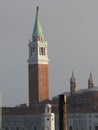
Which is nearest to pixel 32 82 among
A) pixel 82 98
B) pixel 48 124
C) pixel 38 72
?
pixel 38 72

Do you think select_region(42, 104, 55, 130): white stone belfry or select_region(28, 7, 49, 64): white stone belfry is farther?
select_region(28, 7, 49, 64): white stone belfry

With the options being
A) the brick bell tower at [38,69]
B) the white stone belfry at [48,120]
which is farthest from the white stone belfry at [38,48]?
the white stone belfry at [48,120]

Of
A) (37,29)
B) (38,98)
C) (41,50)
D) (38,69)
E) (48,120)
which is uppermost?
(37,29)

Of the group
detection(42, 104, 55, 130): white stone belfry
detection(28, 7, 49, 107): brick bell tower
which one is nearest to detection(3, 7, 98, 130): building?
detection(28, 7, 49, 107): brick bell tower

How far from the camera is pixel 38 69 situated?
194 feet

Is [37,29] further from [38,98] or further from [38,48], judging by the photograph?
[38,98]

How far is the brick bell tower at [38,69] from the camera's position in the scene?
58.8 m

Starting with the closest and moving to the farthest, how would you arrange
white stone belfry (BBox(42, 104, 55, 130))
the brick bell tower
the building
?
white stone belfry (BBox(42, 104, 55, 130)), the building, the brick bell tower

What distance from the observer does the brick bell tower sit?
5884 centimetres

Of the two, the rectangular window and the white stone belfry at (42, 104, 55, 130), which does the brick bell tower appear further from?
the white stone belfry at (42, 104, 55, 130)

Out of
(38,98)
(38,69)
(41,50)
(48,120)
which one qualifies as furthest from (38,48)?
(48,120)

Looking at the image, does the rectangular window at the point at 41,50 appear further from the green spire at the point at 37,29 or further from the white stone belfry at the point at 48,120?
the white stone belfry at the point at 48,120

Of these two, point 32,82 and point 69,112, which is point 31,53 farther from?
point 69,112

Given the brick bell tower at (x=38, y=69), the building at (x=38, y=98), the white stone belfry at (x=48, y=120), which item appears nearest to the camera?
the white stone belfry at (x=48, y=120)
